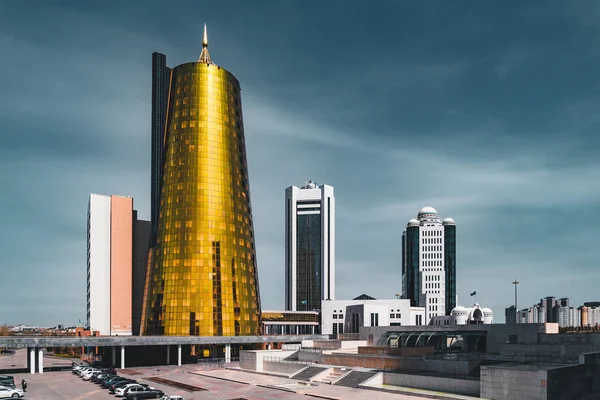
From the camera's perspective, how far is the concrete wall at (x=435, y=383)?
51.7 meters

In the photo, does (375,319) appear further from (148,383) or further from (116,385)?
(116,385)

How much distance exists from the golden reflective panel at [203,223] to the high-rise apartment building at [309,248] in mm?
85415

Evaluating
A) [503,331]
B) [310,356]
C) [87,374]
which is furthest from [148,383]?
[503,331]

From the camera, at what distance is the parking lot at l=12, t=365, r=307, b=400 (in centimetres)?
5397

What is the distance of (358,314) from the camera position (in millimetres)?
123125

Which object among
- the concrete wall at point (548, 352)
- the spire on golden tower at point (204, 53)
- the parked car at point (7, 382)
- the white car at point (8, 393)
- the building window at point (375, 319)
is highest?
the spire on golden tower at point (204, 53)

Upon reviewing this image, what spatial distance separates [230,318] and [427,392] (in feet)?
177

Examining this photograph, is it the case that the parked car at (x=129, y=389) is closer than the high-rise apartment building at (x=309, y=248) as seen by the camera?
Yes

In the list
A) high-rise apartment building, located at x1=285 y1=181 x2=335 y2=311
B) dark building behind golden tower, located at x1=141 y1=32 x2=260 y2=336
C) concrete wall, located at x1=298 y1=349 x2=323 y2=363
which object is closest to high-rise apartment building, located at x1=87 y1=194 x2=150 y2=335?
dark building behind golden tower, located at x1=141 y1=32 x2=260 y2=336

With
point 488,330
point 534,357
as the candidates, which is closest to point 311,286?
point 488,330

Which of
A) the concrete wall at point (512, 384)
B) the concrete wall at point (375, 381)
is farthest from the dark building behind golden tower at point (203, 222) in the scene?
the concrete wall at point (512, 384)

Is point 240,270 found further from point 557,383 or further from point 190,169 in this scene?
point 557,383

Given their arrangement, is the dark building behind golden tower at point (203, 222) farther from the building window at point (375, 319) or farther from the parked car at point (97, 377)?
the parked car at point (97, 377)

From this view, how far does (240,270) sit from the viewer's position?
105 m
